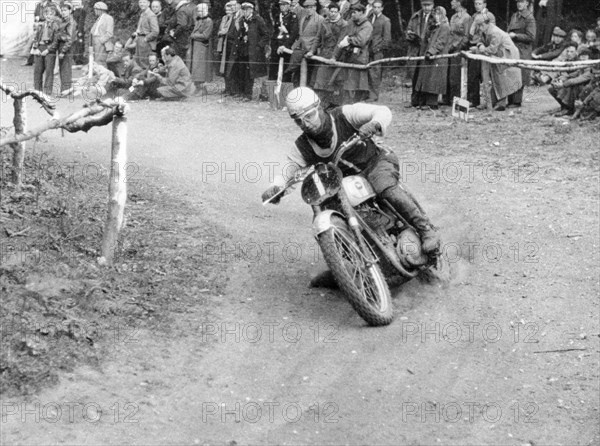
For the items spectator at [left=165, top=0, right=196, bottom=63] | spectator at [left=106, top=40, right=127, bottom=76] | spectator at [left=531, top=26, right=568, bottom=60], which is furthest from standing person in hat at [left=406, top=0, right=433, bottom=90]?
spectator at [left=106, top=40, right=127, bottom=76]

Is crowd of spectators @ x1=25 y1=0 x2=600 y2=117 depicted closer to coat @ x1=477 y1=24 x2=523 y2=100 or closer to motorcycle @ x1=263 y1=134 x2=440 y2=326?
coat @ x1=477 y1=24 x2=523 y2=100

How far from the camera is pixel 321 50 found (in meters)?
19.7

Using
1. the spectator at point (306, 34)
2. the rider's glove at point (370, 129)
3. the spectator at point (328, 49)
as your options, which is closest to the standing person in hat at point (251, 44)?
the spectator at point (306, 34)

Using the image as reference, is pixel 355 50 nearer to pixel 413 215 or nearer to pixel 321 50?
pixel 321 50

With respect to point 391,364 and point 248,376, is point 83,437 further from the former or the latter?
point 391,364

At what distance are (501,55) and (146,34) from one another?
27.0ft

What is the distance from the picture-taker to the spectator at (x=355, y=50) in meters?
18.9

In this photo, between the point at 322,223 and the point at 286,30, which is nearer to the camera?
the point at 322,223

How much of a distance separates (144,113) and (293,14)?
3.53 meters

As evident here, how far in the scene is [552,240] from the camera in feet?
34.1

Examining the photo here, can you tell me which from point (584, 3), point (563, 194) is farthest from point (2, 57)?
point (563, 194)

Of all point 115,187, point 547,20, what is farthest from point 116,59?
point 115,187

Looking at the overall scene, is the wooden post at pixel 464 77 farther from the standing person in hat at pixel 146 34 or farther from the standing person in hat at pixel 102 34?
the standing person in hat at pixel 102 34

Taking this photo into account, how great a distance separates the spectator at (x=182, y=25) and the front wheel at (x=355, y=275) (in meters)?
15.2
